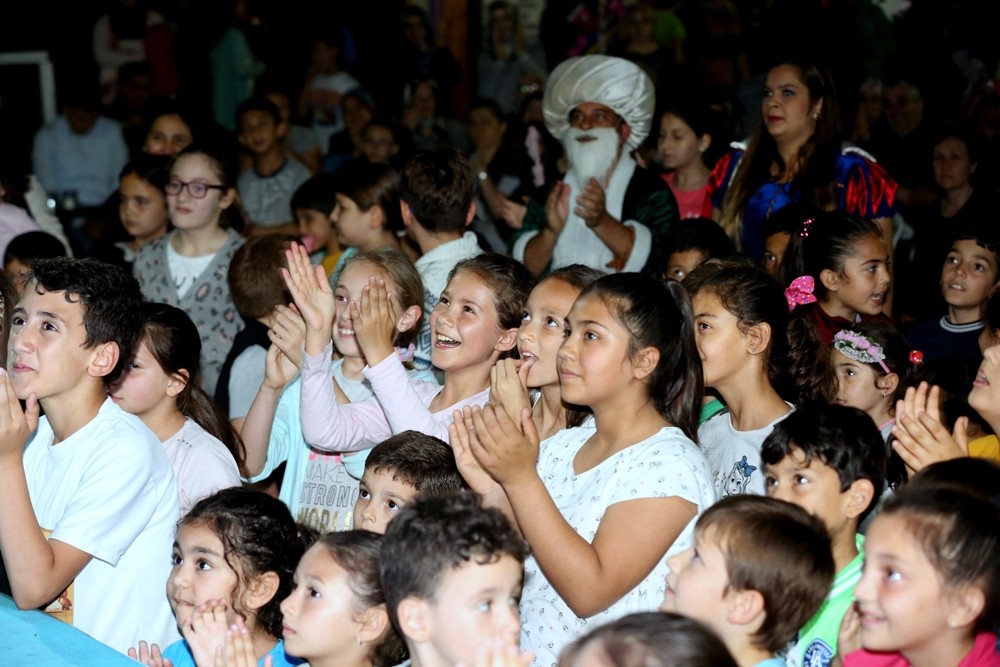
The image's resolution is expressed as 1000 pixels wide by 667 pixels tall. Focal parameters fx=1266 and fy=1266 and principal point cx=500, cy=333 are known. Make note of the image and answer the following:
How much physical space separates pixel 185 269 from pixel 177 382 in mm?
1981

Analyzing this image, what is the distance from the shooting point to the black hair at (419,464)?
3316mm

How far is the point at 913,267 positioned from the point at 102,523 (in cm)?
491

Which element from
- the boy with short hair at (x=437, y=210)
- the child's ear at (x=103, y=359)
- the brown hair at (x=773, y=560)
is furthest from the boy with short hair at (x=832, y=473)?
the boy with short hair at (x=437, y=210)

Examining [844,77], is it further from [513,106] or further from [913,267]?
[513,106]

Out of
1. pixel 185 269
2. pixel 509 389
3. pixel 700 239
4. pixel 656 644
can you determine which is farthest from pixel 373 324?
pixel 185 269

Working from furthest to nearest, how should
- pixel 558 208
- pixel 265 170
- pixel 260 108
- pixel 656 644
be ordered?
pixel 265 170, pixel 260 108, pixel 558 208, pixel 656 644

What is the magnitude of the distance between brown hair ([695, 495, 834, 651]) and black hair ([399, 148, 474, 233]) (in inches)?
103

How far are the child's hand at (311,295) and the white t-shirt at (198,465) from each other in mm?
419

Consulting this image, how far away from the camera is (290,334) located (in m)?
4.04

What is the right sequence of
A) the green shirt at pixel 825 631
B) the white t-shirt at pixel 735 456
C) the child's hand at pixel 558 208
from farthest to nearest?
the child's hand at pixel 558 208, the white t-shirt at pixel 735 456, the green shirt at pixel 825 631

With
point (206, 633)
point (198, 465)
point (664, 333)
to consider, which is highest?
point (664, 333)

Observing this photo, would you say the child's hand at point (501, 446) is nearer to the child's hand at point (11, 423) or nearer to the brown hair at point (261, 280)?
the child's hand at point (11, 423)

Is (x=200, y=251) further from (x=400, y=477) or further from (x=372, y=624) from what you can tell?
(x=372, y=624)

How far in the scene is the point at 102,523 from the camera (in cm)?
305
